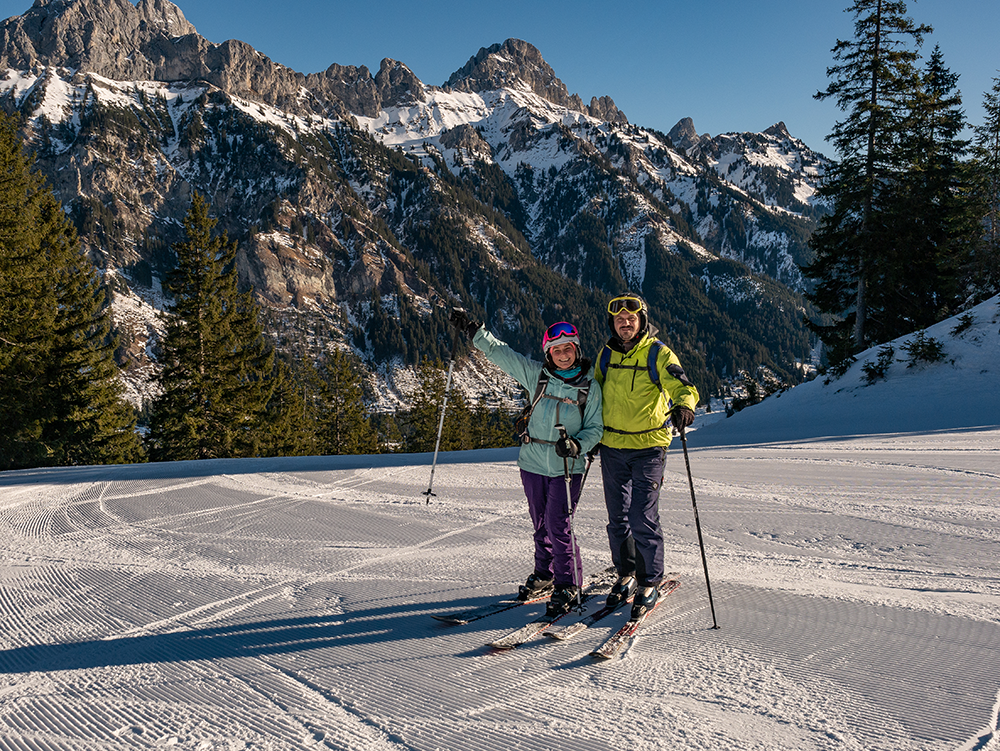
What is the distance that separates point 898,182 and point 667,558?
2273 cm

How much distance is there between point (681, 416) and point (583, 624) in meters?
1.50

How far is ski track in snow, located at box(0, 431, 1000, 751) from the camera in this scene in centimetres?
248

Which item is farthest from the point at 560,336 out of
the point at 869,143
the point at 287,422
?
the point at 287,422

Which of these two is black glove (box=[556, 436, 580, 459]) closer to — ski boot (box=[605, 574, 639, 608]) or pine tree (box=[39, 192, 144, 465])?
ski boot (box=[605, 574, 639, 608])

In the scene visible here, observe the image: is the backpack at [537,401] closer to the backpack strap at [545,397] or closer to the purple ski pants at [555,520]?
the backpack strap at [545,397]

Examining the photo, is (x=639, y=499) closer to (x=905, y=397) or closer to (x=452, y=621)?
(x=452, y=621)

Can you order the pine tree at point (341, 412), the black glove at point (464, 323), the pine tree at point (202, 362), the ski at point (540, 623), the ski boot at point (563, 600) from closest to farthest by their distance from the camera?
the ski at point (540, 623) → the ski boot at point (563, 600) → the black glove at point (464, 323) → the pine tree at point (202, 362) → the pine tree at point (341, 412)

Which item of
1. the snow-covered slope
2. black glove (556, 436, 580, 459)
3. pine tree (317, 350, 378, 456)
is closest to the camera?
black glove (556, 436, 580, 459)

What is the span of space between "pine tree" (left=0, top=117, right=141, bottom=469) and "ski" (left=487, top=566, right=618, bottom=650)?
22257 mm

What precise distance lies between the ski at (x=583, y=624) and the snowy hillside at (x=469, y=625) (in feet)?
0.33

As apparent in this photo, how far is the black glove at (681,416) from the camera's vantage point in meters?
3.51

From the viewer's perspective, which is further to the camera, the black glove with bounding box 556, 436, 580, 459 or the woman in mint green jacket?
the woman in mint green jacket

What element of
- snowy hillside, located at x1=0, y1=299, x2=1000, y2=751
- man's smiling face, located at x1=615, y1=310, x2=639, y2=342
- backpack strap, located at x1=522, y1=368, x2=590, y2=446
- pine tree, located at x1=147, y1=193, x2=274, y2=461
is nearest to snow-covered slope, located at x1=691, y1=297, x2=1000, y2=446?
snowy hillside, located at x1=0, y1=299, x2=1000, y2=751

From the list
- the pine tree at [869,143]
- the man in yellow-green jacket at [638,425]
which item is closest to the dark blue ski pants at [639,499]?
the man in yellow-green jacket at [638,425]
